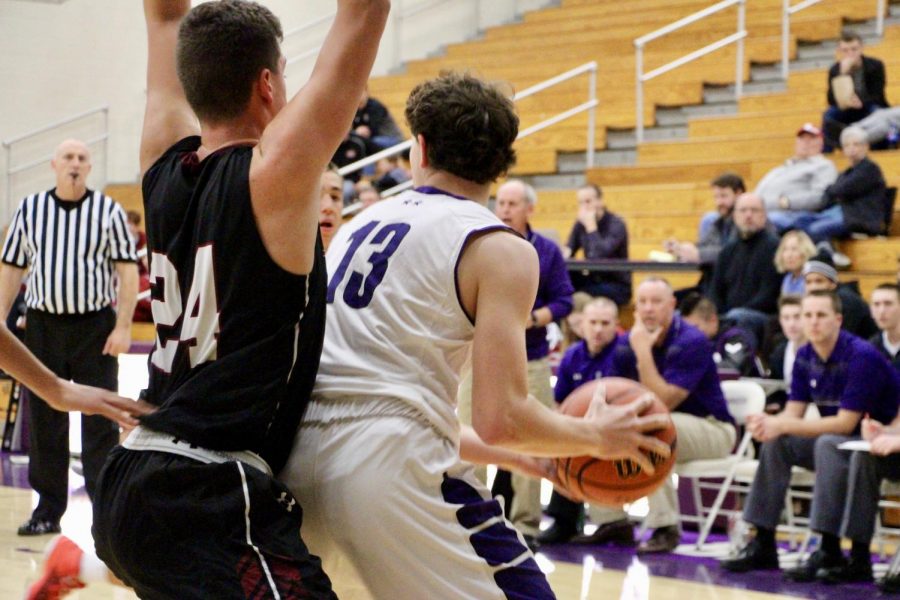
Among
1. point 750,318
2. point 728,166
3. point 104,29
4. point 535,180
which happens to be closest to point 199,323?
point 750,318

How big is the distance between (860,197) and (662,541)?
3.88 metres

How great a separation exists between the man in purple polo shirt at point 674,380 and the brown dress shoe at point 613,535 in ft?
0.71

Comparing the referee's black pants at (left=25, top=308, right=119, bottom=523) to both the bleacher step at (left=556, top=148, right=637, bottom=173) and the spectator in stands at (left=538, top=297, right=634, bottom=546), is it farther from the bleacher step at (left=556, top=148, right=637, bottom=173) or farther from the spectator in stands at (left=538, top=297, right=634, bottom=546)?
the bleacher step at (left=556, top=148, right=637, bottom=173)

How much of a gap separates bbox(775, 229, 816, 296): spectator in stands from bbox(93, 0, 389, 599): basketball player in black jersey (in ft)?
22.9

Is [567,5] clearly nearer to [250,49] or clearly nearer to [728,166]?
[728,166]

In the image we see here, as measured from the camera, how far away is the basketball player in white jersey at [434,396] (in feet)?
8.84

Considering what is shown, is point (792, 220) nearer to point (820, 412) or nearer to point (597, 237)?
point (597, 237)

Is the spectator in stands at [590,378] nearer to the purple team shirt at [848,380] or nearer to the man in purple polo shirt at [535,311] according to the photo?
the man in purple polo shirt at [535,311]

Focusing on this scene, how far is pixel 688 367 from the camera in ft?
24.7

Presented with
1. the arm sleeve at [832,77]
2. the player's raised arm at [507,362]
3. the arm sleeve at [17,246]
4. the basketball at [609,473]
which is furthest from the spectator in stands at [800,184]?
the player's raised arm at [507,362]

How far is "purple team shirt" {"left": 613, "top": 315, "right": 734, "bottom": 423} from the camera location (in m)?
7.52

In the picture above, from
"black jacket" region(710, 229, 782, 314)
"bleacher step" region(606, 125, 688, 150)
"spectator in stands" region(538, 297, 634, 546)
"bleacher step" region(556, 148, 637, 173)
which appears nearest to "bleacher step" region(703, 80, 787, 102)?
"bleacher step" region(606, 125, 688, 150)

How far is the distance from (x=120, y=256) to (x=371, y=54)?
205 inches

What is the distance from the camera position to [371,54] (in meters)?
2.43
